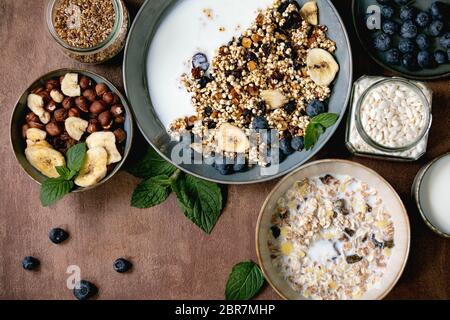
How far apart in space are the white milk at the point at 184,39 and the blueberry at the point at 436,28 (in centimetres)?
39

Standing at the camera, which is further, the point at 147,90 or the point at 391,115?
the point at 147,90

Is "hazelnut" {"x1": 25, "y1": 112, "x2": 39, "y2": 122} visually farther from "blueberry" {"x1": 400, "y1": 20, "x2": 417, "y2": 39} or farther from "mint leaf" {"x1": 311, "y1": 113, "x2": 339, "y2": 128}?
"blueberry" {"x1": 400, "y1": 20, "x2": 417, "y2": 39}

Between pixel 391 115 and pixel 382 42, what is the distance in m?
0.19

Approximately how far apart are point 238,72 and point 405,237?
545mm

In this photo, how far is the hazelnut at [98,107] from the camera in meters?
1.32

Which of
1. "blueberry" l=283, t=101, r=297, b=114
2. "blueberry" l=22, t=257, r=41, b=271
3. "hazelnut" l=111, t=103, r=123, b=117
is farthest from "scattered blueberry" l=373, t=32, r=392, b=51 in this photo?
"blueberry" l=22, t=257, r=41, b=271

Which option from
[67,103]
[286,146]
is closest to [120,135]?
[67,103]

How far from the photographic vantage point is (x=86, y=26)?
1325 millimetres

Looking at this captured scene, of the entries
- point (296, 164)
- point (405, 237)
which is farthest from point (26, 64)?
point (405, 237)

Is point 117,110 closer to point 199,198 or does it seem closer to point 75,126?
point 75,126

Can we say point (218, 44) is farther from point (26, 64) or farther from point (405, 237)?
point (405, 237)

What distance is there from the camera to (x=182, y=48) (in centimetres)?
135

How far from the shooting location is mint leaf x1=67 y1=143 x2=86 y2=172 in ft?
4.27
